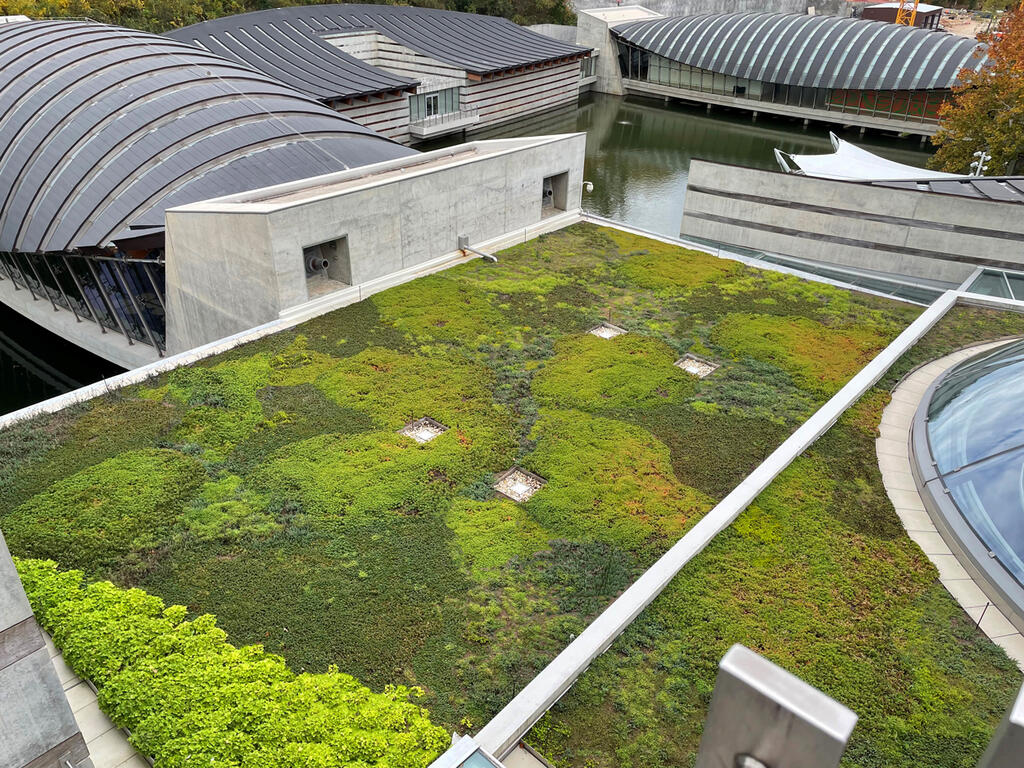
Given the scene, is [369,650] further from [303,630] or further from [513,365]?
[513,365]

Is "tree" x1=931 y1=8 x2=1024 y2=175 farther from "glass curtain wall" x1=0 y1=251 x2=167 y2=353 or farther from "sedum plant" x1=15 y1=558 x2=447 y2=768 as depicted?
"sedum plant" x1=15 y1=558 x2=447 y2=768

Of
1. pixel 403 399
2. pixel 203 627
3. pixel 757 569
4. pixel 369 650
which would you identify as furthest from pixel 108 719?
pixel 757 569

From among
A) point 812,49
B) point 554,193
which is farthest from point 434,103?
point 812,49

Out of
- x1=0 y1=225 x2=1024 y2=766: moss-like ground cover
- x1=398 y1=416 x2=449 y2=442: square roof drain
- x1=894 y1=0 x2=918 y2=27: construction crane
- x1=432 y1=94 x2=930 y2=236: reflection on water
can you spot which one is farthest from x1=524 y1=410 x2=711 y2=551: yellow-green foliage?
x1=894 y1=0 x2=918 y2=27: construction crane

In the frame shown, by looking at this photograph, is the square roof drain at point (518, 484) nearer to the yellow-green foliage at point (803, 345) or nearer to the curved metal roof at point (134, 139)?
the yellow-green foliage at point (803, 345)

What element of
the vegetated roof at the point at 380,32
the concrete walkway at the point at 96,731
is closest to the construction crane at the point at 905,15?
the vegetated roof at the point at 380,32

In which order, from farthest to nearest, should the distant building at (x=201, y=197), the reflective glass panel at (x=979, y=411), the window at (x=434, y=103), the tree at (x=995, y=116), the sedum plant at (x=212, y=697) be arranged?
the window at (x=434, y=103) → the tree at (x=995, y=116) → the distant building at (x=201, y=197) → the reflective glass panel at (x=979, y=411) → the sedum plant at (x=212, y=697)

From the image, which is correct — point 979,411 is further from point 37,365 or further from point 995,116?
point 37,365
